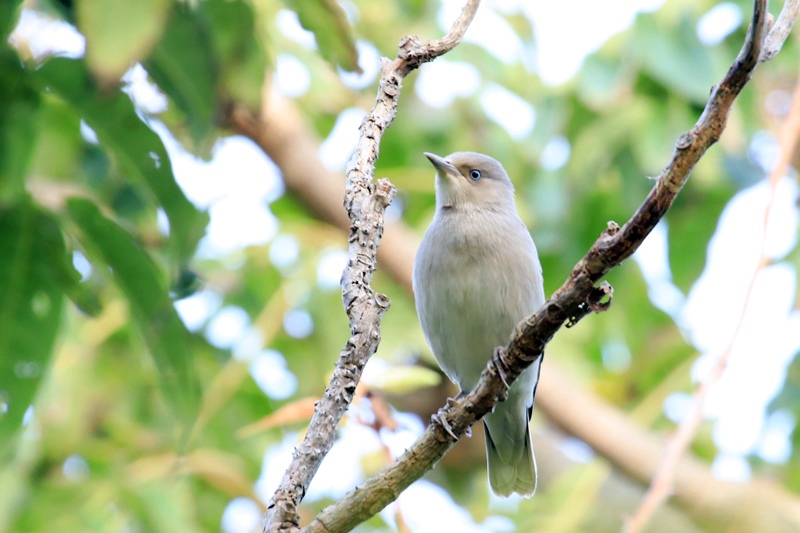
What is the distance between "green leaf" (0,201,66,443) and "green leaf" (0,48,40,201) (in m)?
0.09

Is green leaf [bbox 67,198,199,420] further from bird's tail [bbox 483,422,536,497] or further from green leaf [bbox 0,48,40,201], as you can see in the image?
bird's tail [bbox 483,422,536,497]

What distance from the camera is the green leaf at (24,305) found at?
2580 millimetres

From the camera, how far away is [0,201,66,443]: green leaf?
2.58m

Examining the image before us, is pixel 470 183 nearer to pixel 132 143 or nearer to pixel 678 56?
pixel 678 56

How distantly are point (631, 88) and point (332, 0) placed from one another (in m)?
3.34

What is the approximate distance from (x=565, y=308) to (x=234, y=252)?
438 cm

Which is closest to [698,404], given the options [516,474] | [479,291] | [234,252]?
[479,291]

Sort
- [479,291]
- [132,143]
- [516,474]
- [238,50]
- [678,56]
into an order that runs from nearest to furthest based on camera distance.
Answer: [132,143] < [238,50] < [479,291] < [516,474] < [678,56]

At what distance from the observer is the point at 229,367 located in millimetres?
5367

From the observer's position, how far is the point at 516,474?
4.37 m

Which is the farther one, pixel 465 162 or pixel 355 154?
pixel 465 162

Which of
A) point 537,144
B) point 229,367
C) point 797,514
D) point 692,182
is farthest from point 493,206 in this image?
point 797,514

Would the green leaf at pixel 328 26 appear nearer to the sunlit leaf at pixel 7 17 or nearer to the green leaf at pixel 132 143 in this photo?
the green leaf at pixel 132 143

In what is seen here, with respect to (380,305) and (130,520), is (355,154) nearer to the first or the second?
(380,305)
